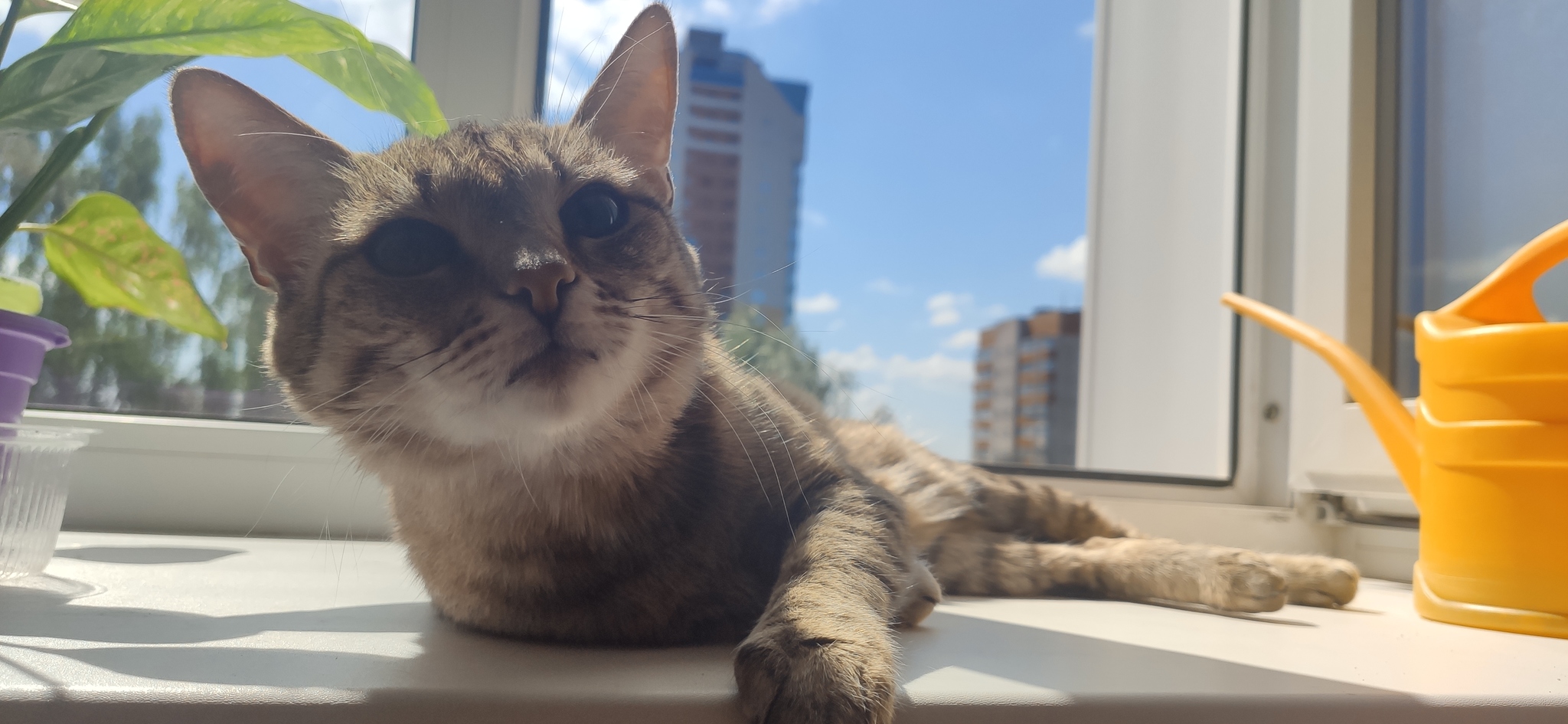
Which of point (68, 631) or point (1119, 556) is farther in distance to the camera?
point (1119, 556)

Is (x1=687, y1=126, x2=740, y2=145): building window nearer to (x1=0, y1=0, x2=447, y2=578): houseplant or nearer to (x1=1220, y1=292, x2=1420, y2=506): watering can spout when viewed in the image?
(x1=0, y1=0, x2=447, y2=578): houseplant

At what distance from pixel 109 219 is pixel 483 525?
1.57 ft

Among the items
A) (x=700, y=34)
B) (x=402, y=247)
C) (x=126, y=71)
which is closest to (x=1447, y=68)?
(x=700, y=34)

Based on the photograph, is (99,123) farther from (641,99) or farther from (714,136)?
(714,136)

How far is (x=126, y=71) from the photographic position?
0.72 m

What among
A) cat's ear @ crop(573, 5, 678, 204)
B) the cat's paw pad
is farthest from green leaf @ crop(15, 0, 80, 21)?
the cat's paw pad

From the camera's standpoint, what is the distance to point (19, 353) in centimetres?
72

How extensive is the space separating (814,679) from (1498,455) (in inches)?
30.0

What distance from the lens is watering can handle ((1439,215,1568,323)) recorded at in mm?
852

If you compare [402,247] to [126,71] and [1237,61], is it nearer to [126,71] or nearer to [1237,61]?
[126,71]

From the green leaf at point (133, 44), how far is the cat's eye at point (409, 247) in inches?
7.2

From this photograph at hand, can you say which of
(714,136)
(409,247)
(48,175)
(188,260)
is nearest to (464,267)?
(409,247)

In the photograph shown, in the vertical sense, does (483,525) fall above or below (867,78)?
below

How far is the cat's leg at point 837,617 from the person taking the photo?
47 cm
